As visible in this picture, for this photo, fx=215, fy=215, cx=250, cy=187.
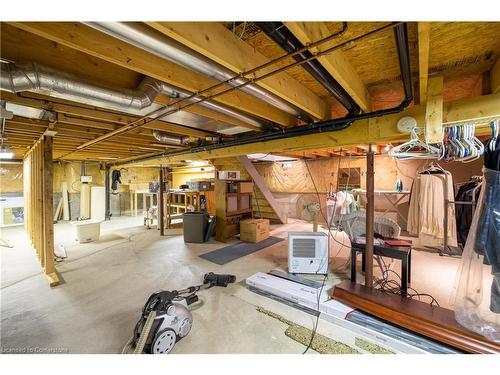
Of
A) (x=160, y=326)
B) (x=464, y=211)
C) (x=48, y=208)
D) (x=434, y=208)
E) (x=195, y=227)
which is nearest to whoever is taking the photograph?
(x=160, y=326)

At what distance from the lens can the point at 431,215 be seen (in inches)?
161

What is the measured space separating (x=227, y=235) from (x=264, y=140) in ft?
8.32

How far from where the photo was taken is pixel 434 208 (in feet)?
13.3

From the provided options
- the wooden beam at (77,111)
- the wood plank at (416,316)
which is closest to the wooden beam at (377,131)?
the wooden beam at (77,111)

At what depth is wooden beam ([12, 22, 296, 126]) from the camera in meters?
1.09

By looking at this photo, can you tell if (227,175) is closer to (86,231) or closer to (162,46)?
(86,231)

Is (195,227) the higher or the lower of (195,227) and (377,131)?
the lower

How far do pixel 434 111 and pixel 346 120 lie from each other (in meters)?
0.71

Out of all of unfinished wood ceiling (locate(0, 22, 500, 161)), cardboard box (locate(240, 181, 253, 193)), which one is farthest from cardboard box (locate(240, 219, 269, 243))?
unfinished wood ceiling (locate(0, 22, 500, 161))

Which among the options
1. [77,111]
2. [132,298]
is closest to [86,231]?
[132,298]

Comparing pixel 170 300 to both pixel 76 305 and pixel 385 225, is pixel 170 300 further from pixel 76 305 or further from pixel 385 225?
pixel 385 225

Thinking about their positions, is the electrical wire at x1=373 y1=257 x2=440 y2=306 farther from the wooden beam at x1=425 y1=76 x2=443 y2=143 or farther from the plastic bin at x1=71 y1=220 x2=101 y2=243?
the plastic bin at x1=71 y1=220 x2=101 y2=243

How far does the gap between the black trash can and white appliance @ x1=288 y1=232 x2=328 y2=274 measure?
2.31 m
